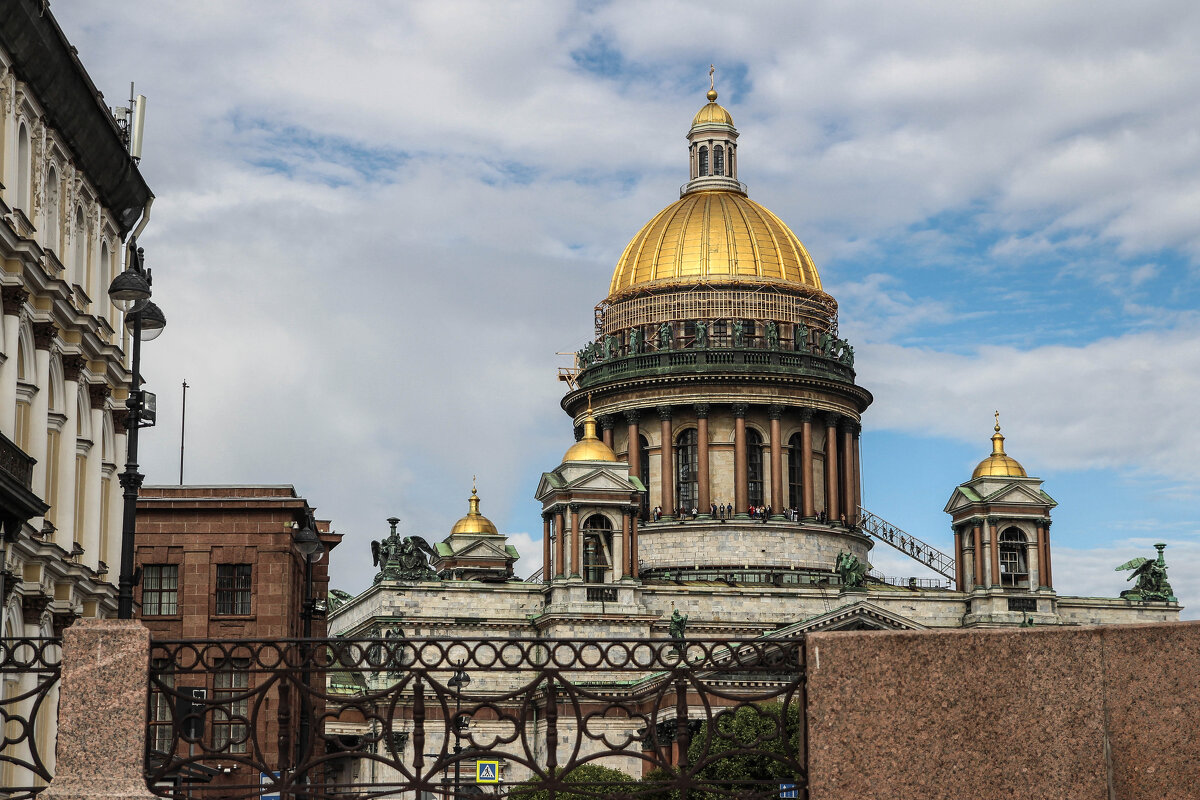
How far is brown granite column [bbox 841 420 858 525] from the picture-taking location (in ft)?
343

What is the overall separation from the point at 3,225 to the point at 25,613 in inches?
284

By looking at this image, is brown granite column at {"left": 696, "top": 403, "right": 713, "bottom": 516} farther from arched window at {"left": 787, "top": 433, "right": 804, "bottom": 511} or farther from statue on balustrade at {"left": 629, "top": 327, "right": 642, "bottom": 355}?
statue on balustrade at {"left": 629, "top": 327, "right": 642, "bottom": 355}

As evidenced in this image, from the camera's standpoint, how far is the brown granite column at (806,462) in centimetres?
10256

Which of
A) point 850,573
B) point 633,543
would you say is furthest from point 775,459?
point 633,543

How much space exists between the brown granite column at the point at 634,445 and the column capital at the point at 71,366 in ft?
209

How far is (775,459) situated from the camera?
101125mm

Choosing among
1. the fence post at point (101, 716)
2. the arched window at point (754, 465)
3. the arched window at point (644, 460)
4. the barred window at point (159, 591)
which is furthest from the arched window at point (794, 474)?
the fence post at point (101, 716)

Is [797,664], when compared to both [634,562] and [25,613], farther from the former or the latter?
[634,562]

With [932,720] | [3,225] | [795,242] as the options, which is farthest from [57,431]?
[795,242]

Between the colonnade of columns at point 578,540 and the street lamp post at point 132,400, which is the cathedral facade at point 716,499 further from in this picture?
the street lamp post at point 132,400

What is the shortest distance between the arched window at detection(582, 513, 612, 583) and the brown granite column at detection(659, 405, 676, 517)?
27.0 ft

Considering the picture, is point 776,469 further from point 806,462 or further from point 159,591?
point 159,591

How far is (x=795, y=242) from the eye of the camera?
107m

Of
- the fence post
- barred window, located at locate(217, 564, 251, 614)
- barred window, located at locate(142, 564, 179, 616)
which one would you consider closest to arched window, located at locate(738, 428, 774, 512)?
barred window, located at locate(217, 564, 251, 614)
